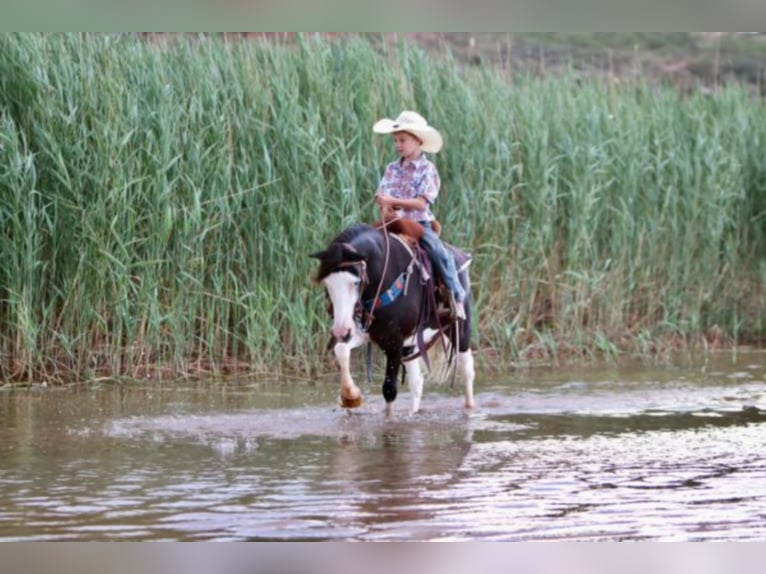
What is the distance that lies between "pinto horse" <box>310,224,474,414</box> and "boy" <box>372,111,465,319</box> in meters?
0.20

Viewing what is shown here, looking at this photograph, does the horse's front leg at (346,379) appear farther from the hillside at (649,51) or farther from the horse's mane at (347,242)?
the hillside at (649,51)

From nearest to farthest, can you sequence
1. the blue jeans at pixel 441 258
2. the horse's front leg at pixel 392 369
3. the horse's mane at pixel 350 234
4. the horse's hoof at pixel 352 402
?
the horse's mane at pixel 350 234 → the horse's hoof at pixel 352 402 → the horse's front leg at pixel 392 369 → the blue jeans at pixel 441 258

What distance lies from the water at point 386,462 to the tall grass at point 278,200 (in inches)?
24.4

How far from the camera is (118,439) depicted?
9.45 metres

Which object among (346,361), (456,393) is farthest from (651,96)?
(346,361)

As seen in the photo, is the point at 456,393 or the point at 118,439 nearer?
the point at 118,439

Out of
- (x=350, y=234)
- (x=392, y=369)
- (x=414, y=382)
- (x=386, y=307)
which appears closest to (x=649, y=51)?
(x=414, y=382)

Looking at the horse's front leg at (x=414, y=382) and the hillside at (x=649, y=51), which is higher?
the hillside at (x=649, y=51)

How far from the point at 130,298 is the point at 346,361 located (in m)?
3.07

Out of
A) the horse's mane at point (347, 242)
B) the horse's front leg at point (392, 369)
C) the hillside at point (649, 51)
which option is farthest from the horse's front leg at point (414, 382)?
the hillside at point (649, 51)

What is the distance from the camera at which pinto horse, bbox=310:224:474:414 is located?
927cm

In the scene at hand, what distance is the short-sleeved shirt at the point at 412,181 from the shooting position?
395 inches

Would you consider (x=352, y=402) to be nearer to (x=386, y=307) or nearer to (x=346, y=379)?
(x=346, y=379)
